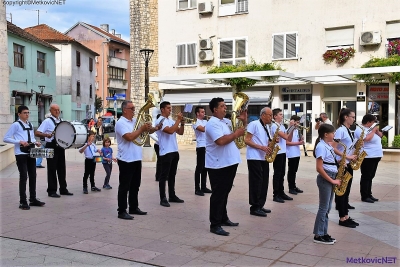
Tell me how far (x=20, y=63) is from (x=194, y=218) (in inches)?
1182

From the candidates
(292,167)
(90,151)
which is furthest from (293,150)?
(90,151)

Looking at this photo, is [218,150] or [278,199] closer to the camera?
[218,150]

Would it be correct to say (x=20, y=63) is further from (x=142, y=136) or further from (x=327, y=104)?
(x=142, y=136)

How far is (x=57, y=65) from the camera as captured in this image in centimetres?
4281

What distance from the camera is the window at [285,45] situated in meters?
21.6

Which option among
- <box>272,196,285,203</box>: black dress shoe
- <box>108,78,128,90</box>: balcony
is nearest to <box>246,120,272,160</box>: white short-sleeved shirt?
<box>272,196,285,203</box>: black dress shoe

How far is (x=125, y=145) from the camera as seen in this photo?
709 cm

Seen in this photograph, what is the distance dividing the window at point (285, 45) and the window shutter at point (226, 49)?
2203mm

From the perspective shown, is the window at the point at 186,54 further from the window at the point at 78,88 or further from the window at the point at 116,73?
the window at the point at 116,73

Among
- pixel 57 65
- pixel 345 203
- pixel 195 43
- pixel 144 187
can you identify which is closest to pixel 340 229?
pixel 345 203

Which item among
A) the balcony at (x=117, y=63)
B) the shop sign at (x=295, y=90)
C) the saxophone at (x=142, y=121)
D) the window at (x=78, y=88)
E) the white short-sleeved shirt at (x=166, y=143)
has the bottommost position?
the white short-sleeved shirt at (x=166, y=143)

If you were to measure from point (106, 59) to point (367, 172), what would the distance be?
5139 cm

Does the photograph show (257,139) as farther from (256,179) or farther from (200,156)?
(200,156)

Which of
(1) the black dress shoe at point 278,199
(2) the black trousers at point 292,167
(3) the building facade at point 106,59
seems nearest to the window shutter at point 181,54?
(2) the black trousers at point 292,167
